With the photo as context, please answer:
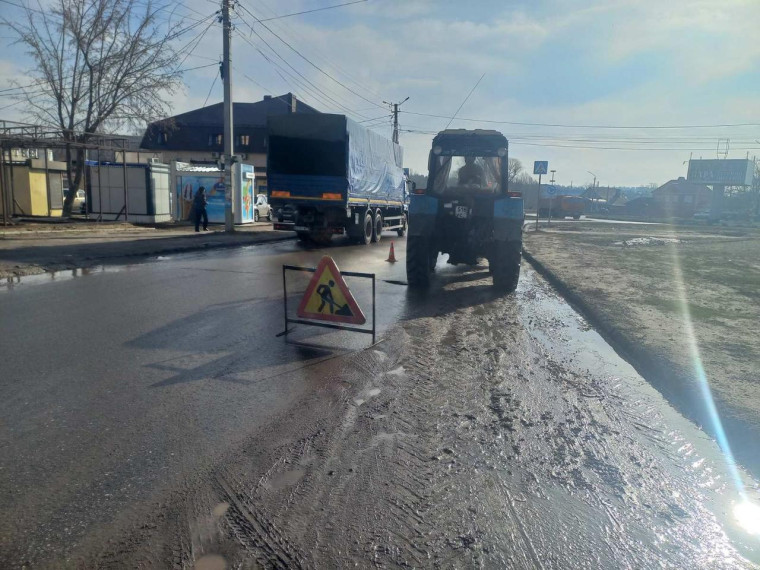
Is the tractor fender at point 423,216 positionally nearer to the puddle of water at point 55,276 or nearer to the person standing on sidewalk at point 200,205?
the puddle of water at point 55,276

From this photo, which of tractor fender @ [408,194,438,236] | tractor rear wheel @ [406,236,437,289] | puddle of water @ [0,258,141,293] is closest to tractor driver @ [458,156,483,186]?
tractor fender @ [408,194,438,236]

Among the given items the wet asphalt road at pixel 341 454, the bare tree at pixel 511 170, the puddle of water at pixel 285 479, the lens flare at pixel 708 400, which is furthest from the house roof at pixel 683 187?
the puddle of water at pixel 285 479

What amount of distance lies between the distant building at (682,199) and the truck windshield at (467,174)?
71257mm

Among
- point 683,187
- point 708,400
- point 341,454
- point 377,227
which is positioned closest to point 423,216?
point 708,400

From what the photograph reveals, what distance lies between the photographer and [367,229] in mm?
22359

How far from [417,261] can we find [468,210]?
4.93ft

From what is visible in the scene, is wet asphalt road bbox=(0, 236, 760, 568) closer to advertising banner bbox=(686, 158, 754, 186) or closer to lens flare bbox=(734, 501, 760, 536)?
lens flare bbox=(734, 501, 760, 536)

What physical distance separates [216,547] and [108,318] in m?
6.08

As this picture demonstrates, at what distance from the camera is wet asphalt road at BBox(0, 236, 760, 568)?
3.13 m

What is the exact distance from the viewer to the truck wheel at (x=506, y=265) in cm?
1162

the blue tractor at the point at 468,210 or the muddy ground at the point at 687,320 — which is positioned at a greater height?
the blue tractor at the point at 468,210

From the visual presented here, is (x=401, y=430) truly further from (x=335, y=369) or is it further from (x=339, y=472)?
(x=335, y=369)

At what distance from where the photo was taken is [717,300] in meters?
10.5

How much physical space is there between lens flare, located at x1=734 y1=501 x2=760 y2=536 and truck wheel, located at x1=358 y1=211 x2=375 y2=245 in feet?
61.5
